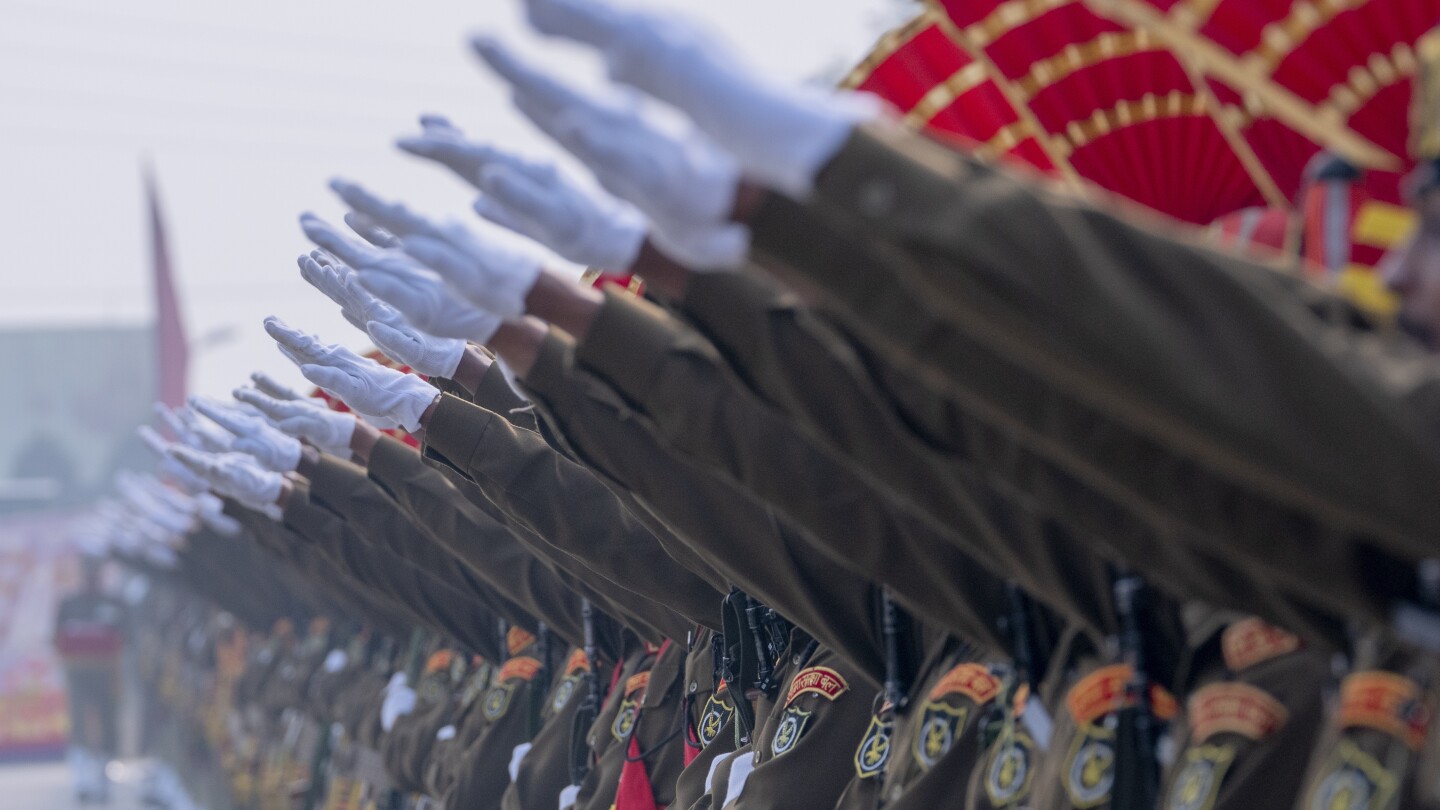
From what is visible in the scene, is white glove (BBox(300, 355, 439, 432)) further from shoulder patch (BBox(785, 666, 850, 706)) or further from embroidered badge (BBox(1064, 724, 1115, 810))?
embroidered badge (BBox(1064, 724, 1115, 810))

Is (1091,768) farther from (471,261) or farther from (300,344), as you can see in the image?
(300,344)

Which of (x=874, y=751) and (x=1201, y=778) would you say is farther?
(x=874, y=751)

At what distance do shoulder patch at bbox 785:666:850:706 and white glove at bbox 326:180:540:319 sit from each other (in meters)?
1.48

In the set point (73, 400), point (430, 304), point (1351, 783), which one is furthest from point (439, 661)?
point (73, 400)

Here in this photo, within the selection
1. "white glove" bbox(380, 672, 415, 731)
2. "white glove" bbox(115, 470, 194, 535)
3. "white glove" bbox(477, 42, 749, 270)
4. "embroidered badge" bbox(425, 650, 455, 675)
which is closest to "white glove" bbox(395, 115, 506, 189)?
→ "white glove" bbox(477, 42, 749, 270)

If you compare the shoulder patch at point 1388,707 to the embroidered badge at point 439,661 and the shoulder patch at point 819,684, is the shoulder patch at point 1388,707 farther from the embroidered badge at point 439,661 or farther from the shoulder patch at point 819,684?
the embroidered badge at point 439,661

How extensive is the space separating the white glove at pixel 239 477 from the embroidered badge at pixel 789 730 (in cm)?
336

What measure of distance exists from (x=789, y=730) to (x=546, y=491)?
3.00 ft

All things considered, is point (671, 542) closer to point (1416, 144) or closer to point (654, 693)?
point (654, 693)

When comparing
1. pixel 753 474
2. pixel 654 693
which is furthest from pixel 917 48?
pixel 654 693

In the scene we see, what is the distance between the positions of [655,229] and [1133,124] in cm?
109

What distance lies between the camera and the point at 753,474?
336 cm

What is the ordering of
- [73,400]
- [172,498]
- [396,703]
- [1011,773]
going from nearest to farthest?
[1011,773]
[396,703]
[172,498]
[73,400]

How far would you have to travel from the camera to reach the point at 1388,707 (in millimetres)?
2543
